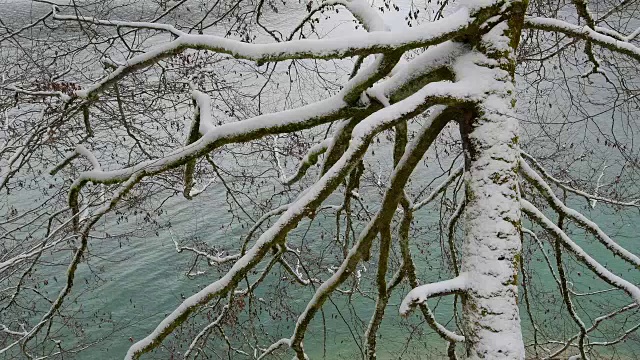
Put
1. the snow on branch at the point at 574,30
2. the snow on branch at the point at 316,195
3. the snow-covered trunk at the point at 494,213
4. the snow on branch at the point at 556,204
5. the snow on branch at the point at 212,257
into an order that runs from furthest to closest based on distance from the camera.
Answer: the snow on branch at the point at 212,257
the snow on branch at the point at 556,204
the snow on branch at the point at 574,30
the snow on branch at the point at 316,195
the snow-covered trunk at the point at 494,213

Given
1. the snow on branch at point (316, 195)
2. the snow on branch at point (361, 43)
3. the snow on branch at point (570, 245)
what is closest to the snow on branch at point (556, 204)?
the snow on branch at point (570, 245)

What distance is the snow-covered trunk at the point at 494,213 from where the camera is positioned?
5.08 ft

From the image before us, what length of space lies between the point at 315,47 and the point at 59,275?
850cm

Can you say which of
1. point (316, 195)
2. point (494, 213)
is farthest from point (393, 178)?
point (494, 213)

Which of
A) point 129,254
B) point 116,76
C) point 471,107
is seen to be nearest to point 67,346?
point 129,254

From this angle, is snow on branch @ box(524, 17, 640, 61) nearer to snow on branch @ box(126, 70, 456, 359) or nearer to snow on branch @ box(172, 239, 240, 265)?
snow on branch @ box(126, 70, 456, 359)

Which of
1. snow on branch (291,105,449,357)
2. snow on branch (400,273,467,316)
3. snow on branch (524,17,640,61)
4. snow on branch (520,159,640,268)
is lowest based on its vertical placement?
snow on branch (400,273,467,316)

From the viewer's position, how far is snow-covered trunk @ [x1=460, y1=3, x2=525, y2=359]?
1.55 metres

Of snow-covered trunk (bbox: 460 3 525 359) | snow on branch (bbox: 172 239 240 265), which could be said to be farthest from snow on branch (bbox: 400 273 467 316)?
snow on branch (bbox: 172 239 240 265)

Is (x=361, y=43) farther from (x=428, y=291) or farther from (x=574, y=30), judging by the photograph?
(x=574, y=30)

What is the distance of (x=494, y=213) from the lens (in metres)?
1.67

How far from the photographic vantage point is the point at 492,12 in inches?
72.7

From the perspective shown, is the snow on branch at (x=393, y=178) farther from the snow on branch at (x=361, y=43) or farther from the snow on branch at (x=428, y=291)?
the snow on branch at (x=428, y=291)

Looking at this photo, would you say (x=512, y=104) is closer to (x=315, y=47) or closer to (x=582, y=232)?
(x=315, y=47)
